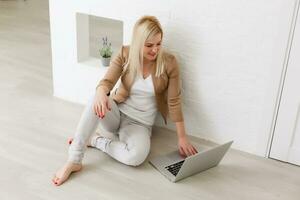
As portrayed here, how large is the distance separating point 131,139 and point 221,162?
1.39 ft

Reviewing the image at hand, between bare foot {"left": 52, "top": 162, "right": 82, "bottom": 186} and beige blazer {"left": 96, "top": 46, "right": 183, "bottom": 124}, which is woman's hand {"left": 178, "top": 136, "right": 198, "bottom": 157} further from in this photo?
bare foot {"left": 52, "top": 162, "right": 82, "bottom": 186}

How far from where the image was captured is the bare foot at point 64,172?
1826mm

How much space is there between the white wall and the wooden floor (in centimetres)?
12

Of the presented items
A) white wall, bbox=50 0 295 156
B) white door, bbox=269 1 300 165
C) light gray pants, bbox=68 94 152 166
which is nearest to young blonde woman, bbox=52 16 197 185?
light gray pants, bbox=68 94 152 166

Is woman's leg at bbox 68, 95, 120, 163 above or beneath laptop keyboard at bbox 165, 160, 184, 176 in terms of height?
above

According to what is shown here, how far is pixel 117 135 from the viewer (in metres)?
2.15

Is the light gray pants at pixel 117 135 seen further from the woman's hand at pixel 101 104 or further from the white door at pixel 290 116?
the white door at pixel 290 116

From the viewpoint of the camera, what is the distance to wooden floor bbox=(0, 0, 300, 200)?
1799 millimetres

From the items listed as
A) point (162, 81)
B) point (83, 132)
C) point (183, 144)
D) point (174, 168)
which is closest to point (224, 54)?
point (162, 81)

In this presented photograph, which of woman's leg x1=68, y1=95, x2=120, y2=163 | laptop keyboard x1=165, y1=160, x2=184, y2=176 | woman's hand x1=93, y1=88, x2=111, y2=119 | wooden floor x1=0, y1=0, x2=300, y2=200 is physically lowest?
wooden floor x1=0, y1=0, x2=300, y2=200

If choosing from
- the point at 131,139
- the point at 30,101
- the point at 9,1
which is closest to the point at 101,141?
the point at 131,139

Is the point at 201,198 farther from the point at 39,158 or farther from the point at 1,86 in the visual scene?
the point at 1,86

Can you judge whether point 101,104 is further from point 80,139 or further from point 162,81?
point 162,81

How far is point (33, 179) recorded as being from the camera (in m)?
1.85
